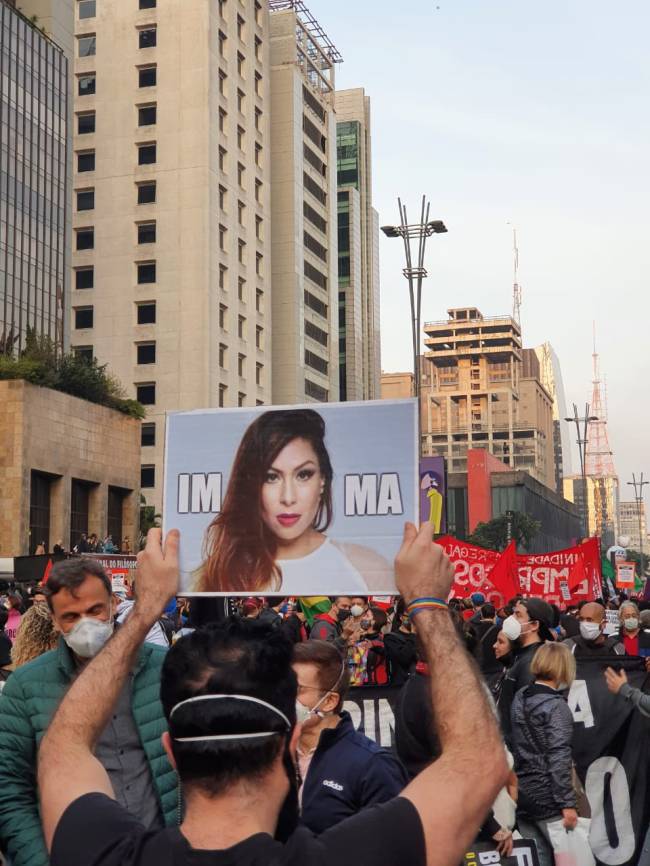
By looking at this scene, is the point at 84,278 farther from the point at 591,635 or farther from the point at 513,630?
the point at 513,630

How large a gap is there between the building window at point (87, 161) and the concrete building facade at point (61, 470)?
90.4 ft

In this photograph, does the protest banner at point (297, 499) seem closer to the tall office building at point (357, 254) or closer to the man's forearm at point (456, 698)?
the man's forearm at point (456, 698)

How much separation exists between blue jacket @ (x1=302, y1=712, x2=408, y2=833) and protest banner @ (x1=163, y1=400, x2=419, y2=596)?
61 cm

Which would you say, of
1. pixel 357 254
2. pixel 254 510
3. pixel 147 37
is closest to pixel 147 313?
pixel 147 37

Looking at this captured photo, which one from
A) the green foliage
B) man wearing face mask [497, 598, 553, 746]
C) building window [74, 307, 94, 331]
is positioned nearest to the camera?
man wearing face mask [497, 598, 553, 746]

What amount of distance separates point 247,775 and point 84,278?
230 feet

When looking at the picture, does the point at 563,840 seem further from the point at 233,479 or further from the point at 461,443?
the point at 461,443

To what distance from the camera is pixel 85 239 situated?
231 ft

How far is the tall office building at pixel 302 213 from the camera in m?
78.8

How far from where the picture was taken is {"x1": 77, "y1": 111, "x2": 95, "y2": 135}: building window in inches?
2808

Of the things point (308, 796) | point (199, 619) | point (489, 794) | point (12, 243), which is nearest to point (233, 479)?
point (199, 619)

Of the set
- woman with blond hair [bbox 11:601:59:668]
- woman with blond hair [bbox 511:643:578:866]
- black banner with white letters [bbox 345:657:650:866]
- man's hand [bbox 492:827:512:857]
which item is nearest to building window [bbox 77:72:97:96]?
black banner with white letters [bbox 345:657:650:866]

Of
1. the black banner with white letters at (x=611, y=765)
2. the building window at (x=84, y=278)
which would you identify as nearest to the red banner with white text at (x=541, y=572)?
the black banner with white letters at (x=611, y=765)

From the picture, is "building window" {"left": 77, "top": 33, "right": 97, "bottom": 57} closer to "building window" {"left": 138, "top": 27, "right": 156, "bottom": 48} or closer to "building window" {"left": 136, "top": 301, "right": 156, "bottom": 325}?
"building window" {"left": 138, "top": 27, "right": 156, "bottom": 48}
